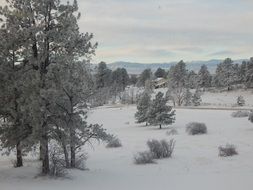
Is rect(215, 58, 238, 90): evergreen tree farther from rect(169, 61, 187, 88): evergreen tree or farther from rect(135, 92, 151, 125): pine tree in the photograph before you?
rect(135, 92, 151, 125): pine tree

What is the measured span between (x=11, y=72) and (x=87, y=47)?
288 centimetres

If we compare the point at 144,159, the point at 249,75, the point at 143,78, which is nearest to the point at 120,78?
the point at 143,78

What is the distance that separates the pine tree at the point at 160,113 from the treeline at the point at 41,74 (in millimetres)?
23571

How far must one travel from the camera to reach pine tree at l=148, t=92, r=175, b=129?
1625 inches

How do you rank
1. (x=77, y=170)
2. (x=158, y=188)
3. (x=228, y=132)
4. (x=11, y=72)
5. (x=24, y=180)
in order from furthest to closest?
(x=228, y=132) → (x=77, y=170) → (x=11, y=72) → (x=24, y=180) → (x=158, y=188)

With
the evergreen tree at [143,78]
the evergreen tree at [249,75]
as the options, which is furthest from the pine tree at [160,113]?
the evergreen tree at [143,78]

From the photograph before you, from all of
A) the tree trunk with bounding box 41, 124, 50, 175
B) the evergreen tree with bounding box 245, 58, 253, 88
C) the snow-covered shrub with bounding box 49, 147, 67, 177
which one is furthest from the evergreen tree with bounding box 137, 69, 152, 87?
the tree trunk with bounding box 41, 124, 50, 175

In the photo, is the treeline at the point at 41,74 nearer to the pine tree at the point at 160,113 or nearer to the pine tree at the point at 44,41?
the pine tree at the point at 44,41

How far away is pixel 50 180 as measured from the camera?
16.3m

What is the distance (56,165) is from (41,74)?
131 inches

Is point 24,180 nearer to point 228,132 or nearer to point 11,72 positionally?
point 11,72

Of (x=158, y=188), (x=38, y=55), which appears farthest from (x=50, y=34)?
(x=158, y=188)

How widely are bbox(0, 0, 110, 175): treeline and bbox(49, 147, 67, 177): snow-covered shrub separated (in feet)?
0.12

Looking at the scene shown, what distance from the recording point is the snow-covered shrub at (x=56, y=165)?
16953 millimetres
